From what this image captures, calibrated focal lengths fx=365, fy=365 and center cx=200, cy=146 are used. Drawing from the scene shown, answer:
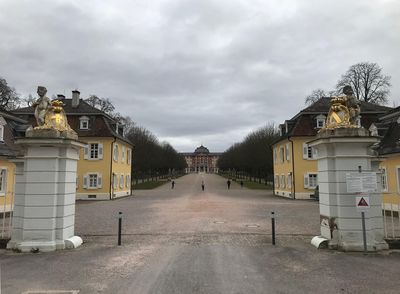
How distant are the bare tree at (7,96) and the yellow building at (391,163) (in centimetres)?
4395

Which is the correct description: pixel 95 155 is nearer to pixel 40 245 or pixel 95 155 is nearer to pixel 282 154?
pixel 282 154

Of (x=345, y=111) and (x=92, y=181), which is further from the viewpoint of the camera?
(x=92, y=181)

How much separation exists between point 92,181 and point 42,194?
26.3 metres

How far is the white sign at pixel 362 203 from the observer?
949 cm

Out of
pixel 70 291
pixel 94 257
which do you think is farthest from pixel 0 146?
pixel 70 291

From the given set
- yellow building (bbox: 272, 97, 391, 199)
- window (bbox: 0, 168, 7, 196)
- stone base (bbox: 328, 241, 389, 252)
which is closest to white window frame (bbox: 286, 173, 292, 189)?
yellow building (bbox: 272, 97, 391, 199)

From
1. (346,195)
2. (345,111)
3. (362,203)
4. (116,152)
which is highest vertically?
(116,152)

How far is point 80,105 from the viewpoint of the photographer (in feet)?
127

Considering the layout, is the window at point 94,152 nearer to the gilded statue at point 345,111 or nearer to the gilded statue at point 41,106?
the gilded statue at point 41,106

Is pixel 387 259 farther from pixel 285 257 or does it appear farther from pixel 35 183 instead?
pixel 35 183

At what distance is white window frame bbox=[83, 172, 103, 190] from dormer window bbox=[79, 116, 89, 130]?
181 inches

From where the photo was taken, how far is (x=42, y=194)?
10141 millimetres

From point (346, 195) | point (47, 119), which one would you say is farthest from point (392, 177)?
point (47, 119)

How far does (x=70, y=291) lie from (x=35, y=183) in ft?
15.5
